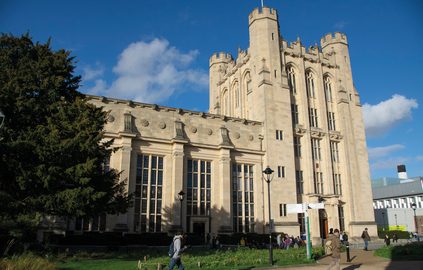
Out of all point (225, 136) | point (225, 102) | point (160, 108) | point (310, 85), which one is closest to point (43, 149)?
point (160, 108)

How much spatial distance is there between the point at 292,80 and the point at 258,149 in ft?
36.0

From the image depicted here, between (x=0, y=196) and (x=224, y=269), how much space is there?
1059cm

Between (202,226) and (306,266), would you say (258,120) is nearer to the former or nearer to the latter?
(202,226)

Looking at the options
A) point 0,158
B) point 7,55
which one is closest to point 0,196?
point 0,158

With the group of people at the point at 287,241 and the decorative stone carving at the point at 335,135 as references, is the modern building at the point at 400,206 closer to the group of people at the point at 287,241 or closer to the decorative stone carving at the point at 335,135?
the decorative stone carving at the point at 335,135

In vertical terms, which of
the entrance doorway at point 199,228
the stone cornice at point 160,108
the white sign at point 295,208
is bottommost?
the entrance doorway at point 199,228

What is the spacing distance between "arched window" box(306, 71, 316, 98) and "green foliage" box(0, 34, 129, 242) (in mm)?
30102

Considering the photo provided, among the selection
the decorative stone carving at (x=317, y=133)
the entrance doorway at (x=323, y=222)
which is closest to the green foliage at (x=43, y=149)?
the entrance doorway at (x=323, y=222)

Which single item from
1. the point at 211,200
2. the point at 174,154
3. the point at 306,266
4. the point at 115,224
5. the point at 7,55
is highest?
the point at 7,55

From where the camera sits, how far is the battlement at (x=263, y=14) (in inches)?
1649

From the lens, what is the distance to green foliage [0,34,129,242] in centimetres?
1683

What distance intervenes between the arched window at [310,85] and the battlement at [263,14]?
27.3 ft

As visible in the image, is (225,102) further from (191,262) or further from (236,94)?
(191,262)

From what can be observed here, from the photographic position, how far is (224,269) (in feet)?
51.9
